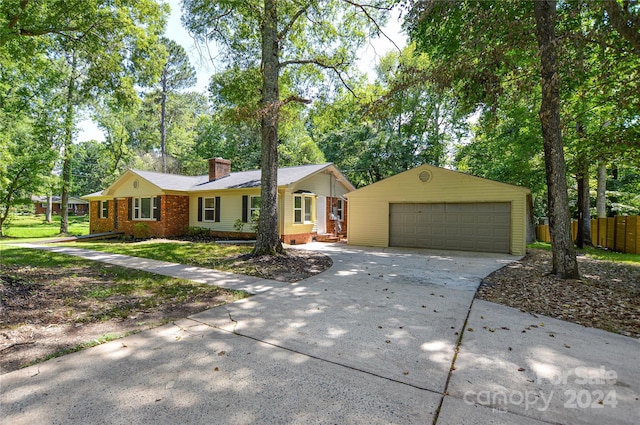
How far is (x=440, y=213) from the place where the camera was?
1272 cm

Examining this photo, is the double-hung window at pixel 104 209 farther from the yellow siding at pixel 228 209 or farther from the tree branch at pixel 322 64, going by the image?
the tree branch at pixel 322 64

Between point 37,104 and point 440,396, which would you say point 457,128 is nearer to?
point 440,396

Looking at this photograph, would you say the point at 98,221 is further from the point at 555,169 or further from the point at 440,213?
the point at 555,169

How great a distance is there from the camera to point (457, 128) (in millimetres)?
23172

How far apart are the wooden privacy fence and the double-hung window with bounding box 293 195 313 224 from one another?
10.7m

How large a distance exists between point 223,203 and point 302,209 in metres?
4.24

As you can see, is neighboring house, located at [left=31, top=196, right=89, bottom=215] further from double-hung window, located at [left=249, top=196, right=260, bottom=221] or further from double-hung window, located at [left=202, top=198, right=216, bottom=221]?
double-hung window, located at [left=249, top=196, right=260, bottom=221]

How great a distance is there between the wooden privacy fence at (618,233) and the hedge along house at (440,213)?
2.33 meters

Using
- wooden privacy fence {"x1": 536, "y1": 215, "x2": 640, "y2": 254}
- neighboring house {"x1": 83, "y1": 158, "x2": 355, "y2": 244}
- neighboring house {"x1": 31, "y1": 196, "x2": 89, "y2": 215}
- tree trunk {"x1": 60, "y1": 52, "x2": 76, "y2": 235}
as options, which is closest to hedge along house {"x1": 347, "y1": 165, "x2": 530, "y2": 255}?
wooden privacy fence {"x1": 536, "y1": 215, "x2": 640, "y2": 254}

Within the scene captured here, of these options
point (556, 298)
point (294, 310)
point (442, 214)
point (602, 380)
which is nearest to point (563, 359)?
point (602, 380)

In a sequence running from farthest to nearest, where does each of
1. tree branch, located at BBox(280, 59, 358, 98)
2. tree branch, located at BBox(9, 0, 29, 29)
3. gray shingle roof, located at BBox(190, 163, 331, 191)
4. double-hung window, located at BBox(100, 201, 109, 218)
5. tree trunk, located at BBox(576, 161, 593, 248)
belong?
double-hung window, located at BBox(100, 201, 109, 218)
gray shingle roof, located at BBox(190, 163, 331, 191)
tree trunk, located at BBox(576, 161, 593, 248)
tree branch, located at BBox(280, 59, 358, 98)
tree branch, located at BBox(9, 0, 29, 29)

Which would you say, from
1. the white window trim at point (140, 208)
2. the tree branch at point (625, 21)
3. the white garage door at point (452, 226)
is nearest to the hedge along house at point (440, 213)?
the white garage door at point (452, 226)

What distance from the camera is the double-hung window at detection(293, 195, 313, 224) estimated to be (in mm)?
15211

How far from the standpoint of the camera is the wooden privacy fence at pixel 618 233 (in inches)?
472
